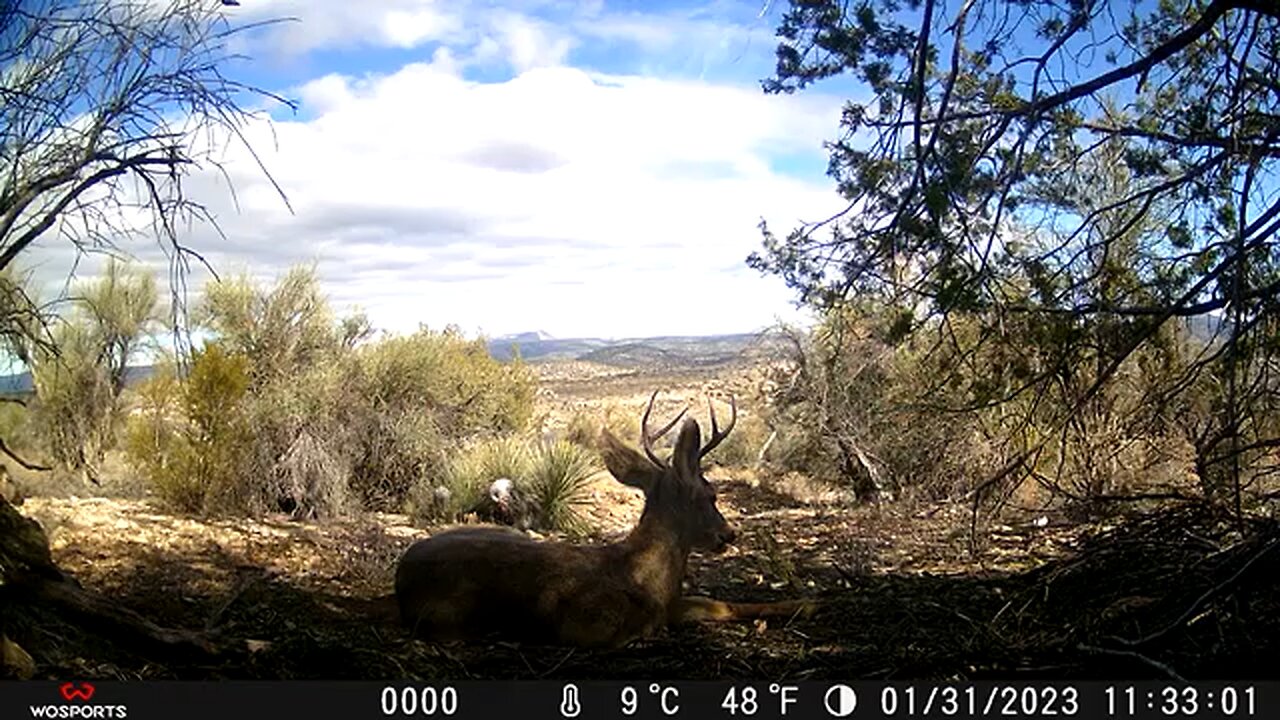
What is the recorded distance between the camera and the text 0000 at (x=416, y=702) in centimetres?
345

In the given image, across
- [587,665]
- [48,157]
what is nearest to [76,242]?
[48,157]

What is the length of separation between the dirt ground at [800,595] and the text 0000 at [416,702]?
415 mm

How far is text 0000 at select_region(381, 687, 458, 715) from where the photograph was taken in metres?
3.45

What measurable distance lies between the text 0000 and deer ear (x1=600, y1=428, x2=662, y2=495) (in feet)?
8.09

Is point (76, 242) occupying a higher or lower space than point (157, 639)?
higher

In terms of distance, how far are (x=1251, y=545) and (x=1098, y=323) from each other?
1452 mm

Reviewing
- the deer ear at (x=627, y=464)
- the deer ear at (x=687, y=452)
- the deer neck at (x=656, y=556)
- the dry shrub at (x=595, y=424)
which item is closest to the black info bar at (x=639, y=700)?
the deer neck at (x=656, y=556)

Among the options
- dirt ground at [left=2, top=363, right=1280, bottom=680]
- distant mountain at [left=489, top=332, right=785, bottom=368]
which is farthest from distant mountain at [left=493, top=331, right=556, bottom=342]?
dirt ground at [left=2, top=363, right=1280, bottom=680]

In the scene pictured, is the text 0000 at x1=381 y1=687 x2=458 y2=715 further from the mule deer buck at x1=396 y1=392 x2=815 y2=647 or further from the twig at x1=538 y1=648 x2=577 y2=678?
the mule deer buck at x1=396 y1=392 x2=815 y2=647

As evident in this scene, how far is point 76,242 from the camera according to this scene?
189 inches

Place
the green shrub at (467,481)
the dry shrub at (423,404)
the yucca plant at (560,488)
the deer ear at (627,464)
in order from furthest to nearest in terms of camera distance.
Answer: the dry shrub at (423,404), the green shrub at (467,481), the yucca plant at (560,488), the deer ear at (627,464)

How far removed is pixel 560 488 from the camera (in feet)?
32.9

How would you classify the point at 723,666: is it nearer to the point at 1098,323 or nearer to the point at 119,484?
the point at 1098,323

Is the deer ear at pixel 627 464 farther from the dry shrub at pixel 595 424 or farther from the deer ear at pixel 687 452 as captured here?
the dry shrub at pixel 595 424
